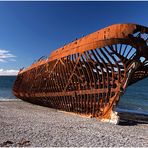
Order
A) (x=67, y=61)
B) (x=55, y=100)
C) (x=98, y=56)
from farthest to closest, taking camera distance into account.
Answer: (x=55, y=100) < (x=67, y=61) < (x=98, y=56)

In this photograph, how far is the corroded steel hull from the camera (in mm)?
10891

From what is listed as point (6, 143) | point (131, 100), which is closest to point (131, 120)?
point (6, 143)

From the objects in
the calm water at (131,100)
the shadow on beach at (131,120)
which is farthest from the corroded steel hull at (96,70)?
the calm water at (131,100)

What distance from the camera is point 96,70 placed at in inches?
482

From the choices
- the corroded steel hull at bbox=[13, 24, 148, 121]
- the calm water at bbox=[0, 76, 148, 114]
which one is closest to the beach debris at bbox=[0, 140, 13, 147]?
the corroded steel hull at bbox=[13, 24, 148, 121]

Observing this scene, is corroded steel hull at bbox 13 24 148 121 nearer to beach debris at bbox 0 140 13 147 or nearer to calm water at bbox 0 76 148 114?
beach debris at bbox 0 140 13 147

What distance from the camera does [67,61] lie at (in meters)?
13.3

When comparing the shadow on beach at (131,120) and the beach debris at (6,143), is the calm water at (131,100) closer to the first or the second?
the shadow on beach at (131,120)

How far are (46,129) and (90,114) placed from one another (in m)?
4.40

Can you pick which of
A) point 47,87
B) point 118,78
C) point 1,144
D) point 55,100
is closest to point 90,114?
point 118,78

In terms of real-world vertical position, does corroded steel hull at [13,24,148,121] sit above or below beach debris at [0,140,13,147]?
above

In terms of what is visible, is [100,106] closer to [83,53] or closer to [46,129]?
[83,53]

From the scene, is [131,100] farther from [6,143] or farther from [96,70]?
[6,143]

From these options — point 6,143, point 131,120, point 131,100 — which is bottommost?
point 6,143
